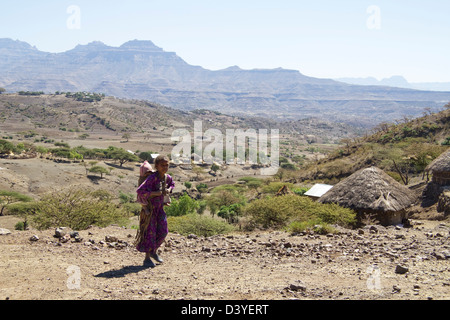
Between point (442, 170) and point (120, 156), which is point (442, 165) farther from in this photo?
point (120, 156)

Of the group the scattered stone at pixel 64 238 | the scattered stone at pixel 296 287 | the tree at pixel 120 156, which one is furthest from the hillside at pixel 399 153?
the tree at pixel 120 156

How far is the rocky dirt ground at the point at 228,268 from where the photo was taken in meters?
4.75

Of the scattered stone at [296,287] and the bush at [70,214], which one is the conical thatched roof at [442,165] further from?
the bush at [70,214]

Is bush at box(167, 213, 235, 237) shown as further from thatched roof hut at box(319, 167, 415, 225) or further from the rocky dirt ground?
thatched roof hut at box(319, 167, 415, 225)

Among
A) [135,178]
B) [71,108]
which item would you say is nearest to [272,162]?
[135,178]

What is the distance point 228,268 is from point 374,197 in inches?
363

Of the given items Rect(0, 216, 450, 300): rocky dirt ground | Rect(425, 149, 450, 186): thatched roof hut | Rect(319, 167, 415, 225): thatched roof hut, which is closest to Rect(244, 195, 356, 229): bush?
Rect(319, 167, 415, 225): thatched roof hut

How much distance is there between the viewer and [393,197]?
13.6 meters

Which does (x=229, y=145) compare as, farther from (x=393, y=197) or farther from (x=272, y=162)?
(x=393, y=197)

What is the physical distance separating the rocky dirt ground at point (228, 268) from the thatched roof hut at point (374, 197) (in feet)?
16.0

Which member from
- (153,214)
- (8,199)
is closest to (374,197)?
(153,214)

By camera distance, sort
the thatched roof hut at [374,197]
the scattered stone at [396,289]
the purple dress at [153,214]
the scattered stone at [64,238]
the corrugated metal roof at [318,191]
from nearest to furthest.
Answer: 1. the scattered stone at [396,289]
2. the purple dress at [153,214]
3. the scattered stone at [64,238]
4. the thatched roof hut at [374,197]
5. the corrugated metal roof at [318,191]

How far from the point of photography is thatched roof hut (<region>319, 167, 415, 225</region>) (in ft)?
43.4

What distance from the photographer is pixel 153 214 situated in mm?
6277
